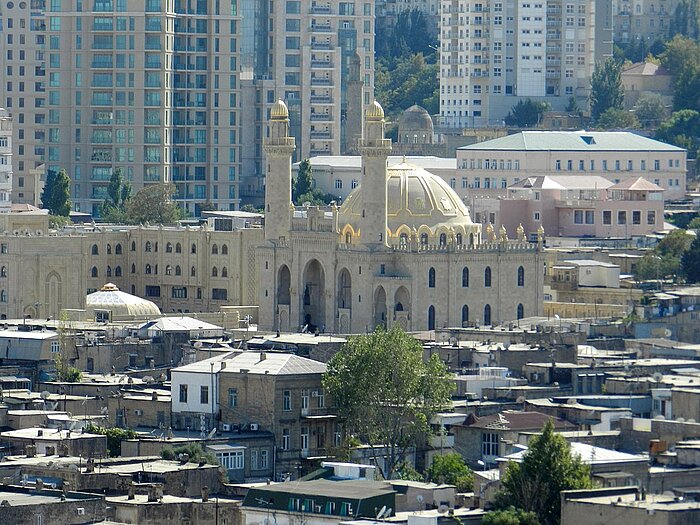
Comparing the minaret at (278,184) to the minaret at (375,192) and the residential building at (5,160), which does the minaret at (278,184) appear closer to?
the minaret at (375,192)

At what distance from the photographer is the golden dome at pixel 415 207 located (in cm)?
14075

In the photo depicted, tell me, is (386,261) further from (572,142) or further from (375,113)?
(572,142)

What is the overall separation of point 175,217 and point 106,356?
206ft

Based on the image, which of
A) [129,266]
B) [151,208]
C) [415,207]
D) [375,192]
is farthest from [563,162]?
[375,192]

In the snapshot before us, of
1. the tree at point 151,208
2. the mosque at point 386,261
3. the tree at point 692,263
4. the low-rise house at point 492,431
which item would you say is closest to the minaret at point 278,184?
the mosque at point 386,261

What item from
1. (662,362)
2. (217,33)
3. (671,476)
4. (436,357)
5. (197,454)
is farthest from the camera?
(217,33)

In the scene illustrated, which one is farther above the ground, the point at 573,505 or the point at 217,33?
the point at 217,33

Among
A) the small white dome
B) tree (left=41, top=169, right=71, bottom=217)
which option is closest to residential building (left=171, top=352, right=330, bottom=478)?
the small white dome

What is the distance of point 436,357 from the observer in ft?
324

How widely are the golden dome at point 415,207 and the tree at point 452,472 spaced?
5125 cm

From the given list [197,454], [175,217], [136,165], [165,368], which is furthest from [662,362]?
[136,165]

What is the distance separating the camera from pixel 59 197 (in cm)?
17900

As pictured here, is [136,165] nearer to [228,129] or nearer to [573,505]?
[228,129]

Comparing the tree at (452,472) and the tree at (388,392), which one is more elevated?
the tree at (388,392)
